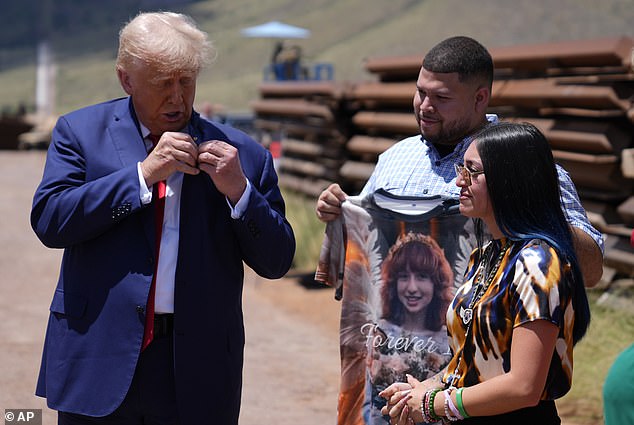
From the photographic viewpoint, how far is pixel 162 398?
3.26 m

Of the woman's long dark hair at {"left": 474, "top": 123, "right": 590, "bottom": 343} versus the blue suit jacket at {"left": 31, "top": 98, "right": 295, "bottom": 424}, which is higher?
the woman's long dark hair at {"left": 474, "top": 123, "right": 590, "bottom": 343}

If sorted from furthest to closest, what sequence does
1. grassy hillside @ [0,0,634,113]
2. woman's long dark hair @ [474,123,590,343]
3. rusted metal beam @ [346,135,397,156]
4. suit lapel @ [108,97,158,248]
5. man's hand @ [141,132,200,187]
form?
grassy hillside @ [0,0,634,113], rusted metal beam @ [346,135,397,156], suit lapel @ [108,97,158,248], man's hand @ [141,132,200,187], woman's long dark hair @ [474,123,590,343]

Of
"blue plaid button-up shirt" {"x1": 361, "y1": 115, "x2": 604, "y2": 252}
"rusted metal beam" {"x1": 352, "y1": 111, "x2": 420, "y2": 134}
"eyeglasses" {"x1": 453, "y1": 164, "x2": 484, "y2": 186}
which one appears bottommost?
"rusted metal beam" {"x1": 352, "y1": 111, "x2": 420, "y2": 134}

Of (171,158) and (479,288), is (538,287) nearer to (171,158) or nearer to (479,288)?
(479,288)

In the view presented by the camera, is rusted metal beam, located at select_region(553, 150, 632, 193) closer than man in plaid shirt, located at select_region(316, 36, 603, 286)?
No

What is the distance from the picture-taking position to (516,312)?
259 centimetres

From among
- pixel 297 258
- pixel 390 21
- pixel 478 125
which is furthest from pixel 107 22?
pixel 478 125

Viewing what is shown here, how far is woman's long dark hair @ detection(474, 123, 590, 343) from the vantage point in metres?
2.68

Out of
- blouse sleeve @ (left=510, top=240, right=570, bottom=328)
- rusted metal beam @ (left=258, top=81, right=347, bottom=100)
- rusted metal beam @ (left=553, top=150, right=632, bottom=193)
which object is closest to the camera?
blouse sleeve @ (left=510, top=240, right=570, bottom=328)

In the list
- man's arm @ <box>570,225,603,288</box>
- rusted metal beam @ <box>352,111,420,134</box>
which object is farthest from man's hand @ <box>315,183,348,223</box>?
rusted metal beam @ <box>352,111,420,134</box>

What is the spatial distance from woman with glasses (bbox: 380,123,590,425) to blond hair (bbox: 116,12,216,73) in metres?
1.05

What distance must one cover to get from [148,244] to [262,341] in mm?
5123

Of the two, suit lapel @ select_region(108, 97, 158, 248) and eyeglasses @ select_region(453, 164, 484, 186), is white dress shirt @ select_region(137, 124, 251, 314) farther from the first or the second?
eyeglasses @ select_region(453, 164, 484, 186)

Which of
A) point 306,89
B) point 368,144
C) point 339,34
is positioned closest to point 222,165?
point 368,144
